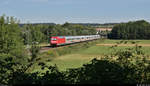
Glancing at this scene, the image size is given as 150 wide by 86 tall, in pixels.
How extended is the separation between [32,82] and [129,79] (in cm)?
242

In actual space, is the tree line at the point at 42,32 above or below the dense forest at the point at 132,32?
below

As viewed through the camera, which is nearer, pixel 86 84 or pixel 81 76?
pixel 86 84

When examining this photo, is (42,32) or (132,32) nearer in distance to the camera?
(132,32)

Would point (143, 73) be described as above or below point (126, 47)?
below

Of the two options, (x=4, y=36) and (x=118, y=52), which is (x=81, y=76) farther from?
(x=4, y=36)

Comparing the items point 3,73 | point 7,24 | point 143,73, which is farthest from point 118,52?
point 7,24

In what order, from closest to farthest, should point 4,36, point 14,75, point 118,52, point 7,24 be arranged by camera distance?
point 14,75, point 118,52, point 4,36, point 7,24

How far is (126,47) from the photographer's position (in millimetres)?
7156

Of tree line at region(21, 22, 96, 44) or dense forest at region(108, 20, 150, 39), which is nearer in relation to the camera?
dense forest at region(108, 20, 150, 39)

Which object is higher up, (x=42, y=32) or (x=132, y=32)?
(x=132, y=32)

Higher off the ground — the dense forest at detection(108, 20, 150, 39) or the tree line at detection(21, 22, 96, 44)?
the dense forest at detection(108, 20, 150, 39)

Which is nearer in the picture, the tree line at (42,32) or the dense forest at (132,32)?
the dense forest at (132,32)

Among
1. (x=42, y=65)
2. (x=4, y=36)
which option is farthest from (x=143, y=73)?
(x=4, y=36)

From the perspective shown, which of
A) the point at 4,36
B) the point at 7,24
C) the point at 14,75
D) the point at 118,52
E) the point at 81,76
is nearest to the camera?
the point at 81,76
